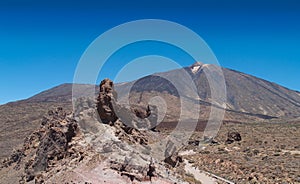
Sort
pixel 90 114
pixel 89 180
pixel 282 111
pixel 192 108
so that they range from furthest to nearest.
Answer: pixel 282 111
pixel 192 108
pixel 90 114
pixel 89 180

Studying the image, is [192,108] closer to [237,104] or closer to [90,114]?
[237,104]

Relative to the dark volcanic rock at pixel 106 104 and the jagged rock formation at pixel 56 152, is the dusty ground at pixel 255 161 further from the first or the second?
the jagged rock formation at pixel 56 152

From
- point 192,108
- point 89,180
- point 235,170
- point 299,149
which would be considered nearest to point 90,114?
point 89,180

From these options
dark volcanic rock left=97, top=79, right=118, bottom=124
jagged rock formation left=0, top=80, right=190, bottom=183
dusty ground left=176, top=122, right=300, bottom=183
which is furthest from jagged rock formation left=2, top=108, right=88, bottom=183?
dusty ground left=176, top=122, right=300, bottom=183

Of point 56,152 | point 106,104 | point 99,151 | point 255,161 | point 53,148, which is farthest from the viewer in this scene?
point 255,161

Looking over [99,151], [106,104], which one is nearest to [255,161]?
[106,104]

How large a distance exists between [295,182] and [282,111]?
16800 cm

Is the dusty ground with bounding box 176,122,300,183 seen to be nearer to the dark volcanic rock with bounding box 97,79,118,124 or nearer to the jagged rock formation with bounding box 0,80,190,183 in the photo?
the jagged rock formation with bounding box 0,80,190,183

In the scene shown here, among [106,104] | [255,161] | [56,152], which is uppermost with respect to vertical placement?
[106,104]

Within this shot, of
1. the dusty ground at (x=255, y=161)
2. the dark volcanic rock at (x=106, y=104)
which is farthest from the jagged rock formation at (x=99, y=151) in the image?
→ the dusty ground at (x=255, y=161)

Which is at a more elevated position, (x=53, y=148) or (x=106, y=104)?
(x=106, y=104)

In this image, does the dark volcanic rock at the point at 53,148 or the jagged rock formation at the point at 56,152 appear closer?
the jagged rock formation at the point at 56,152

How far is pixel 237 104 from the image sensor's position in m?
190

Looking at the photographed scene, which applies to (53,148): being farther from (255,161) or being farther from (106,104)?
(255,161)
